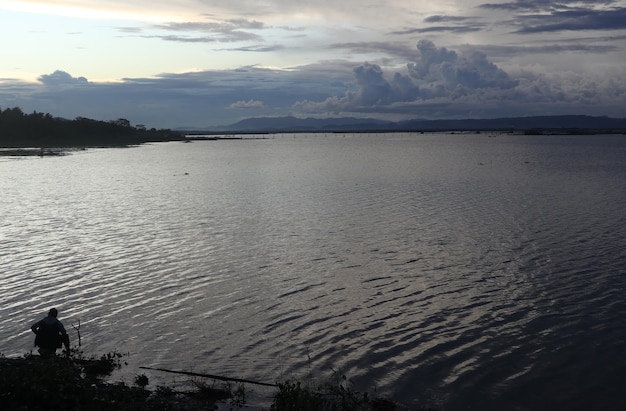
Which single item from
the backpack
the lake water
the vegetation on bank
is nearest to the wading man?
the backpack

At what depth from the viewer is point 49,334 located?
2044cm

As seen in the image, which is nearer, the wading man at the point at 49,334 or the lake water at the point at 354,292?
the lake water at the point at 354,292

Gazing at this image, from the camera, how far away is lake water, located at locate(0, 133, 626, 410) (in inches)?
799

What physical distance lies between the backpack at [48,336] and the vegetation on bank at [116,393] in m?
0.72

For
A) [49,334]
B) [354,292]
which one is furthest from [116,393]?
[354,292]

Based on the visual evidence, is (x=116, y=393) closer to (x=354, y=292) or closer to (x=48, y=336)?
(x=48, y=336)

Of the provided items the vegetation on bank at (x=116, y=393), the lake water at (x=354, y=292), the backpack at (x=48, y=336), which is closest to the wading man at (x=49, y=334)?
the backpack at (x=48, y=336)

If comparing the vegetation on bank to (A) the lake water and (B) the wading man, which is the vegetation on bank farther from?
(A) the lake water

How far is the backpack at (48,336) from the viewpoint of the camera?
2044 cm

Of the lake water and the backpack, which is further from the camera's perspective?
the backpack

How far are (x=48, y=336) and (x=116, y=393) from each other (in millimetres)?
5647

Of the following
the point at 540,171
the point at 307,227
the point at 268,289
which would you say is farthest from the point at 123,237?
the point at 540,171

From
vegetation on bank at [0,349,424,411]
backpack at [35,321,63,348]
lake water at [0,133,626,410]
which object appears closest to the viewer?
vegetation on bank at [0,349,424,411]

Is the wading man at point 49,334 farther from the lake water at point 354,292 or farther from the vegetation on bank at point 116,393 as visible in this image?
the lake water at point 354,292
